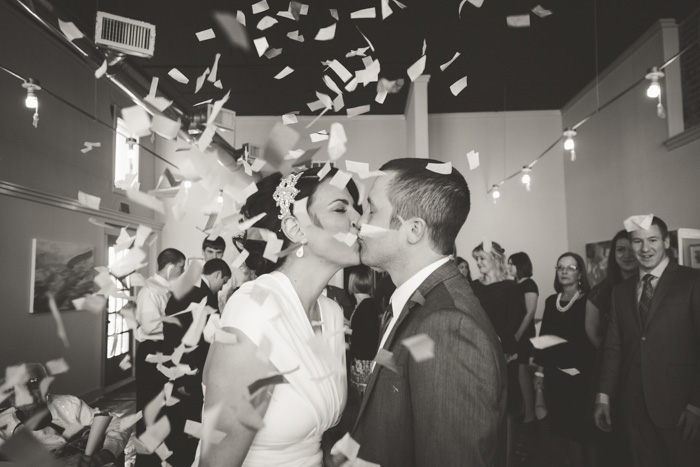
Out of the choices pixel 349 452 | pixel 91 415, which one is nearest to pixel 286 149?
pixel 349 452

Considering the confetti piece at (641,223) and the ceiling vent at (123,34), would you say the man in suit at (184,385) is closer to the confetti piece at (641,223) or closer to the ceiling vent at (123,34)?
the ceiling vent at (123,34)

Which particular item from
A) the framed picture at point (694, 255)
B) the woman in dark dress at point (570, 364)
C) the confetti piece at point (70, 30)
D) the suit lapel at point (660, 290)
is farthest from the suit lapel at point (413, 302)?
the framed picture at point (694, 255)

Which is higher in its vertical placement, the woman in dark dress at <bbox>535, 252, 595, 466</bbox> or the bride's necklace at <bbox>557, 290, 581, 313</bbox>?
the bride's necklace at <bbox>557, 290, 581, 313</bbox>

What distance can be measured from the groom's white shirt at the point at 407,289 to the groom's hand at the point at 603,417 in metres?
2.13

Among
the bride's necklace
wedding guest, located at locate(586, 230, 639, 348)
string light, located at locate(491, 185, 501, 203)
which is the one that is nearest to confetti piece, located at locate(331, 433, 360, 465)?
wedding guest, located at locate(586, 230, 639, 348)

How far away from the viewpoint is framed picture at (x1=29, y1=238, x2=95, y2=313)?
205 inches

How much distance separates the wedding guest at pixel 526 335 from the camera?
473 centimetres

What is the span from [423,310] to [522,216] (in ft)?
23.4

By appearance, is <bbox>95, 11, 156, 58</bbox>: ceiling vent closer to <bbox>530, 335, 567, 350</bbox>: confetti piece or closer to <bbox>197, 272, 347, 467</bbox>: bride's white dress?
<bbox>197, 272, 347, 467</bbox>: bride's white dress

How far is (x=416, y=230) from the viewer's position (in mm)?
1454

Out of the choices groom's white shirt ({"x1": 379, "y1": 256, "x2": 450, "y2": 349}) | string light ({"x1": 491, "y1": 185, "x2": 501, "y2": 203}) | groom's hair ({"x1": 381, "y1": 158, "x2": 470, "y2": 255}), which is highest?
string light ({"x1": 491, "y1": 185, "x2": 501, "y2": 203})

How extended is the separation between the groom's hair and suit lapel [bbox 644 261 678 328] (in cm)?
184

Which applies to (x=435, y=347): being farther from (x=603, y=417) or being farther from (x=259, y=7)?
(x=259, y=7)

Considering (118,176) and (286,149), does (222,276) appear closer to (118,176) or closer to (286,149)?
(286,149)
